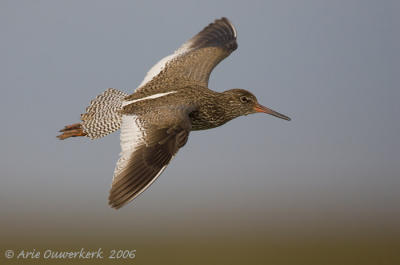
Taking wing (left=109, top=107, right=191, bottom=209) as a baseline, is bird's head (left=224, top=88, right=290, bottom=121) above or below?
above

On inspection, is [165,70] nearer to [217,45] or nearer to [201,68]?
[201,68]

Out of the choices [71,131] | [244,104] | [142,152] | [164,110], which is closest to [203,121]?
[244,104]

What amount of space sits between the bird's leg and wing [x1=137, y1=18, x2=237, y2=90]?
33.2 inches

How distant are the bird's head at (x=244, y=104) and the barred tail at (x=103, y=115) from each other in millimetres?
1221

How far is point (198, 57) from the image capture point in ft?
24.3

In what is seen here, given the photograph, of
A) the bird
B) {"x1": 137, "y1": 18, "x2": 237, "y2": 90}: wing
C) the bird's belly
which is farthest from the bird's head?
{"x1": 137, "y1": 18, "x2": 237, "y2": 90}: wing

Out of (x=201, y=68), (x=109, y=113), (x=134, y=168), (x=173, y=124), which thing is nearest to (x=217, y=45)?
(x=201, y=68)

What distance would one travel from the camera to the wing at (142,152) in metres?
4.74

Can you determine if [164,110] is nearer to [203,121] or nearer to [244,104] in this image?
[203,121]

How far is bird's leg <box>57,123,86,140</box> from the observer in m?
6.66

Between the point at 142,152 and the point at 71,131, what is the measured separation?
1834 mm

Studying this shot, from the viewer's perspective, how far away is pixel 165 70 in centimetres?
708

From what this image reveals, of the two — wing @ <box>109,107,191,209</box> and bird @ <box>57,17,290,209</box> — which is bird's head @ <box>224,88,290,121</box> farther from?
wing @ <box>109,107,191,209</box>

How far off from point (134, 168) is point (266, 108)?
7.79 feet
